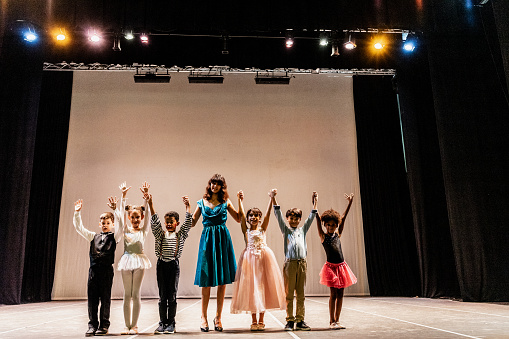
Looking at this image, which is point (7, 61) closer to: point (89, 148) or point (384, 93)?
point (89, 148)

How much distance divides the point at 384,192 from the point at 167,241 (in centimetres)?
678

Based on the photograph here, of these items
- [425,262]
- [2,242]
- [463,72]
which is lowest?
[425,262]

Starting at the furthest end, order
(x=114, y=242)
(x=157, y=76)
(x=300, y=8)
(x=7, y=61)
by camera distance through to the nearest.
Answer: (x=157, y=76) < (x=7, y=61) < (x=300, y=8) < (x=114, y=242)

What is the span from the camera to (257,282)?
360 cm

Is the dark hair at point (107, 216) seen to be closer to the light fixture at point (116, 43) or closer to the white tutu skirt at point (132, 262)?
the white tutu skirt at point (132, 262)

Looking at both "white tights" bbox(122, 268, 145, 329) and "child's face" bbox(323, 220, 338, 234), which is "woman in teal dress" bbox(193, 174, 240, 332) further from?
"child's face" bbox(323, 220, 338, 234)

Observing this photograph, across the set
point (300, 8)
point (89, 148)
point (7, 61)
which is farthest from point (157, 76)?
point (300, 8)

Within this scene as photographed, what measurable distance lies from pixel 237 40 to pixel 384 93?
400 centimetres

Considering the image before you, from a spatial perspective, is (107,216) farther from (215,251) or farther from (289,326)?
(289,326)

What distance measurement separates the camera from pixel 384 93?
31.6 feet

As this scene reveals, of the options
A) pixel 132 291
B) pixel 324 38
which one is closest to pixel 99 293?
pixel 132 291

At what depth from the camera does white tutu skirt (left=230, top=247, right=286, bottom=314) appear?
3512 millimetres

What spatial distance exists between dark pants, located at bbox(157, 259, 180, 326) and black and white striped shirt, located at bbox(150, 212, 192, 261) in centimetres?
9

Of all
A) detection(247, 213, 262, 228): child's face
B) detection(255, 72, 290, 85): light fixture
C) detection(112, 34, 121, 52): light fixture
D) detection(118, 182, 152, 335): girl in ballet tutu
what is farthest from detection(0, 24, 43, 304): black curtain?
detection(247, 213, 262, 228): child's face
